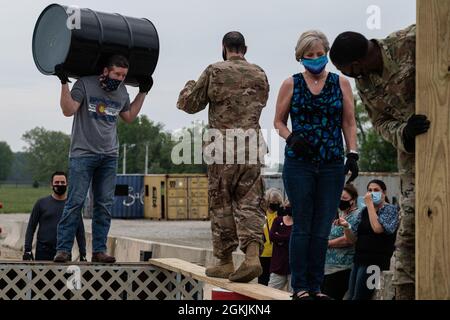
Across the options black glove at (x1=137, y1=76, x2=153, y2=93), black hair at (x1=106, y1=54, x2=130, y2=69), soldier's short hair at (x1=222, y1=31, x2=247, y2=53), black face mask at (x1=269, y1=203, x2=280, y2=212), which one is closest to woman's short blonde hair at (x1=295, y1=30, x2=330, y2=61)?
soldier's short hair at (x1=222, y1=31, x2=247, y2=53)

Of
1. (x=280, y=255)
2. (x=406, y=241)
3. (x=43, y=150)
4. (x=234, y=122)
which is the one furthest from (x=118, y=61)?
(x=43, y=150)

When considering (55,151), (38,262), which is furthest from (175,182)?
(55,151)

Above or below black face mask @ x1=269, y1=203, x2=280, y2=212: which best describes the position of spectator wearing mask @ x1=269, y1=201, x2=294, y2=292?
below

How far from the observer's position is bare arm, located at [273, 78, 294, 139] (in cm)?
529

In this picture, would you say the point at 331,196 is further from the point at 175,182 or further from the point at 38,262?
the point at 175,182

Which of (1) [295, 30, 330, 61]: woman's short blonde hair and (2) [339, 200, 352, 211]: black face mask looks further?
(2) [339, 200, 352, 211]: black face mask

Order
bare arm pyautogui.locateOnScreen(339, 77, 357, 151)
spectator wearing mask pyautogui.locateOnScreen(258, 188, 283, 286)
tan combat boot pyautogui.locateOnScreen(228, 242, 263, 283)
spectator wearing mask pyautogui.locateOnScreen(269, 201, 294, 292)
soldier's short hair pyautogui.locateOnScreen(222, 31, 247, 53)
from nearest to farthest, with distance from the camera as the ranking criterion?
bare arm pyautogui.locateOnScreen(339, 77, 357, 151) → tan combat boot pyautogui.locateOnScreen(228, 242, 263, 283) → soldier's short hair pyautogui.locateOnScreen(222, 31, 247, 53) → spectator wearing mask pyautogui.locateOnScreen(269, 201, 294, 292) → spectator wearing mask pyautogui.locateOnScreen(258, 188, 283, 286)

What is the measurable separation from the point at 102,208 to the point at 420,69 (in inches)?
176

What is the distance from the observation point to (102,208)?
795 centimetres

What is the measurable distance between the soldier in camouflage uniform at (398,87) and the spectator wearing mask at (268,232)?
483 cm

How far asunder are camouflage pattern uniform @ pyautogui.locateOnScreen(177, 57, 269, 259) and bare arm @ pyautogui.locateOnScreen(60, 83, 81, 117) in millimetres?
1302

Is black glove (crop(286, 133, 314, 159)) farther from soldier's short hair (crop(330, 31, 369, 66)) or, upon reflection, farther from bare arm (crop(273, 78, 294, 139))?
soldier's short hair (crop(330, 31, 369, 66))

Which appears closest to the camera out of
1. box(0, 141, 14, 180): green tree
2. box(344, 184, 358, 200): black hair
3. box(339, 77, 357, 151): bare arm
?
box(339, 77, 357, 151): bare arm

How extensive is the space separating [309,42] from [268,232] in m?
4.58
